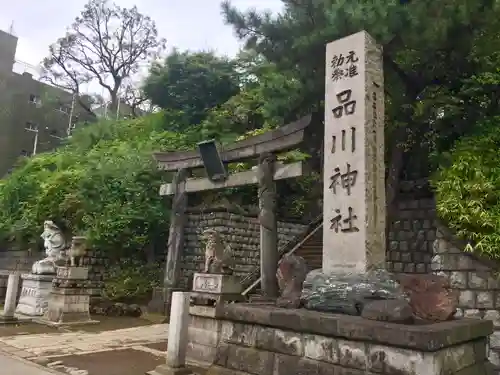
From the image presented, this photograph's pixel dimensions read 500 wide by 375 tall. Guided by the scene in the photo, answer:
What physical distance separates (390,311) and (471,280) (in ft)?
14.3

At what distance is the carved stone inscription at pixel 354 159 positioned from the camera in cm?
479

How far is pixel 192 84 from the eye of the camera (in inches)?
795

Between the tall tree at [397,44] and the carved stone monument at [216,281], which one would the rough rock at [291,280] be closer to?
the carved stone monument at [216,281]

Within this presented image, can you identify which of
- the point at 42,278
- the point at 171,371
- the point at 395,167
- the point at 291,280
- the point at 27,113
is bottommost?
the point at 171,371

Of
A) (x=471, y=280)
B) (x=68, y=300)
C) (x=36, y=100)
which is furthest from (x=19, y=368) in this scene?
(x=36, y=100)

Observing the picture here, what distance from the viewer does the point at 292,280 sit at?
209 inches

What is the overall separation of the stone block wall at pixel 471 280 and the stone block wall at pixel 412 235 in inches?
68.6

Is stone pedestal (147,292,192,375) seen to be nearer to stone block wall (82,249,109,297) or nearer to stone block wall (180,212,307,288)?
stone block wall (180,212,307,288)

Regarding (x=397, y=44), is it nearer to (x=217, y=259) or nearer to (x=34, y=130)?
(x=217, y=259)

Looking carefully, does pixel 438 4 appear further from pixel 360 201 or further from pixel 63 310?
pixel 63 310

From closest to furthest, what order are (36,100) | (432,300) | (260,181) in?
(432,300) → (260,181) → (36,100)

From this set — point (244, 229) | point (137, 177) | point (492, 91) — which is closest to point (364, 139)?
point (492, 91)

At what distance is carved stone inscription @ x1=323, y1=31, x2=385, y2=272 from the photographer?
4.79 m

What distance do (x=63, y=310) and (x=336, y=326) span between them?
8.37 metres
